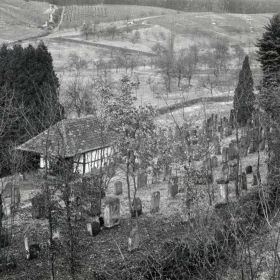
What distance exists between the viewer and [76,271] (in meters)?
15.0

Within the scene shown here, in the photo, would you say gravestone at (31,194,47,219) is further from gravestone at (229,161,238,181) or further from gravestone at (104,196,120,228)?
gravestone at (229,161,238,181)

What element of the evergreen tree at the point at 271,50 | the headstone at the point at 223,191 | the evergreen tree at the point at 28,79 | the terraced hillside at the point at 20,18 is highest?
the terraced hillside at the point at 20,18

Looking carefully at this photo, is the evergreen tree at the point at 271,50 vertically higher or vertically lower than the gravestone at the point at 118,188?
higher

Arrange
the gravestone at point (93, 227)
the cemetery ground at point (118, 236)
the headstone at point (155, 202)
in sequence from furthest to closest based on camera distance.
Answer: the headstone at point (155, 202)
the gravestone at point (93, 227)
the cemetery ground at point (118, 236)

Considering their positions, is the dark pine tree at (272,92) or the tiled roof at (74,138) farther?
the tiled roof at (74,138)

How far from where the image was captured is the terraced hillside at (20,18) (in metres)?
99.2

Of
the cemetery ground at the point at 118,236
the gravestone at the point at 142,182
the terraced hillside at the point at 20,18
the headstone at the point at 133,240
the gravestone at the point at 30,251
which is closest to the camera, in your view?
the cemetery ground at the point at 118,236

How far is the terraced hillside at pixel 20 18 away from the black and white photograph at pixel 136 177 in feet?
120

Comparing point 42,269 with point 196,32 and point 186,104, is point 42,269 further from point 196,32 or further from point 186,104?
point 196,32

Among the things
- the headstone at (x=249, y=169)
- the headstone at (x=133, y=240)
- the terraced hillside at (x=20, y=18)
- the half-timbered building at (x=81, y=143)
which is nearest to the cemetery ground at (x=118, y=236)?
the headstone at (x=133, y=240)

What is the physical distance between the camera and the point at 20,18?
368 ft

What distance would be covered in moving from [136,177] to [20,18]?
93.5 m

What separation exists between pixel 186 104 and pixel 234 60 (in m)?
38.7

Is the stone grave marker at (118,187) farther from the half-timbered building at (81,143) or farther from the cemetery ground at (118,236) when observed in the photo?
the half-timbered building at (81,143)
